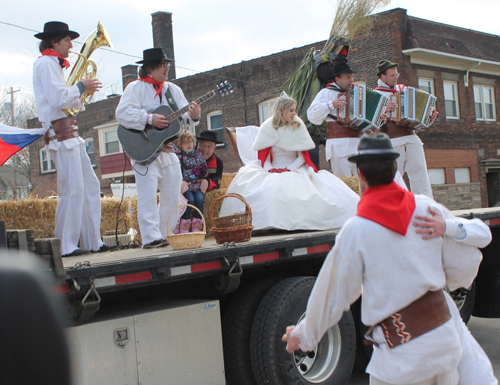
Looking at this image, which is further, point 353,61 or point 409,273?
point 353,61

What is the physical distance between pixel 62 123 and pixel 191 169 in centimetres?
185

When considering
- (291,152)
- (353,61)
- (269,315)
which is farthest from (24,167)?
(269,315)

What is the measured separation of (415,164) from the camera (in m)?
8.01

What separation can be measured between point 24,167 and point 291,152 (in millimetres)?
35777

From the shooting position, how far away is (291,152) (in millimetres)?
6973

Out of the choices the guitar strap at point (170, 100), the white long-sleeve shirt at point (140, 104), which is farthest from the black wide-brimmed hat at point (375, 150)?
the guitar strap at point (170, 100)

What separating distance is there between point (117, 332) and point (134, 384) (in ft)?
1.16

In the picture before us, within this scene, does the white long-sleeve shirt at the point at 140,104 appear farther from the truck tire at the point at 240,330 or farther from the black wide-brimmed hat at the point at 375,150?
the black wide-brimmed hat at the point at 375,150

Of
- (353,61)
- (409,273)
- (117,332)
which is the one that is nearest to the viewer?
(409,273)

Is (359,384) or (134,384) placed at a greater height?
(134,384)

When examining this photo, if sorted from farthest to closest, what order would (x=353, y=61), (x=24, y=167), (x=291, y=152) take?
(x=24, y=167), (x=353, y=61), (x=291, y=152)

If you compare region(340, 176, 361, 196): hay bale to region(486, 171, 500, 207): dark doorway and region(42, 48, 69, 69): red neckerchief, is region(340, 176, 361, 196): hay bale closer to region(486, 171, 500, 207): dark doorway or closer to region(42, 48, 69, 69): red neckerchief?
region(42, 48, 69, 69): red neckerchief

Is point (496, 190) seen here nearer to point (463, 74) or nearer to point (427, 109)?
point (463, 74)

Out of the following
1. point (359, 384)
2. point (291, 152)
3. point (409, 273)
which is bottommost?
point (359, 384)
